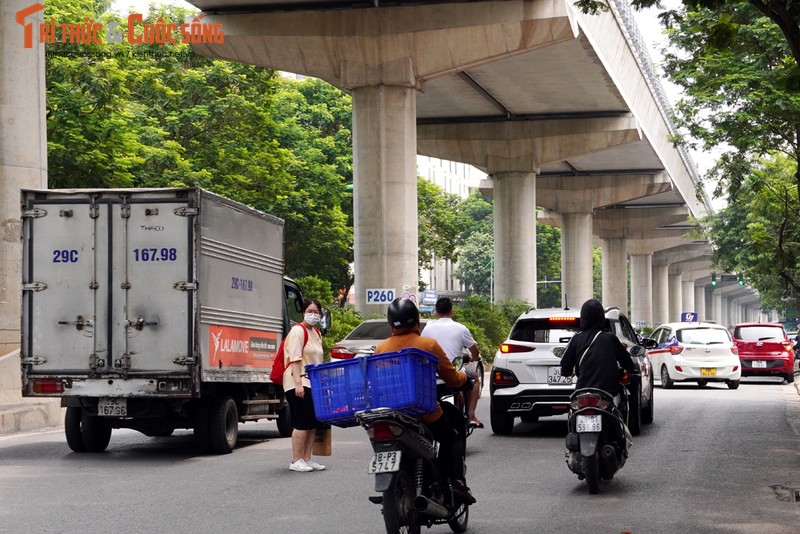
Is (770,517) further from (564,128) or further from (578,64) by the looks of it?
(564,128)

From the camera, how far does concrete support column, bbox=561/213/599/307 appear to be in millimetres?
65438

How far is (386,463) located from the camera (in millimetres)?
7371

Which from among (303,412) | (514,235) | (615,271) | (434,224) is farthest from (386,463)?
(615,271)

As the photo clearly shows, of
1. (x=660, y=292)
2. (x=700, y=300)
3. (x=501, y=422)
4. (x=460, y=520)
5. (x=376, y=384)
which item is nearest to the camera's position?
(x=376, y=384)

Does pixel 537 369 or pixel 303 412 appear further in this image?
pixel 537 369

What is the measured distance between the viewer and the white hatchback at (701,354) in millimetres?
29719

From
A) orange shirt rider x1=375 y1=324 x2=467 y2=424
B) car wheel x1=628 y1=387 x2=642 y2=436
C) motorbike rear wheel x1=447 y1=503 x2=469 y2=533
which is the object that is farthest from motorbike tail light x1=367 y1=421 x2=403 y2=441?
car wheel x1=628 y1=387 x2=642 y2=436

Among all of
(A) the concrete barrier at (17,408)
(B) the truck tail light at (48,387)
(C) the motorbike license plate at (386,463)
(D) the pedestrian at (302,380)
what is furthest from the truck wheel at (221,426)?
(C) the motorbike license plate at (386,463)

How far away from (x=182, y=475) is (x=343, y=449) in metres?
3.28

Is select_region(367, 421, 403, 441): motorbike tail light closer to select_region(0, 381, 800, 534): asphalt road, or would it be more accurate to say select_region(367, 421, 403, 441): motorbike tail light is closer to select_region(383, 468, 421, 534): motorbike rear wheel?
select_region(383, 468, 421, 534): motorbike rear wheel

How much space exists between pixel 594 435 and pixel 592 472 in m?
0.35

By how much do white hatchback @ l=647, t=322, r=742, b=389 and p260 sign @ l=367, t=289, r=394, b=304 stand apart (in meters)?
7.02

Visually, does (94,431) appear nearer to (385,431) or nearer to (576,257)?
(385,431)

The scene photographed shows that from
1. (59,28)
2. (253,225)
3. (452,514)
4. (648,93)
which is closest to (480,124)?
(648,93)
